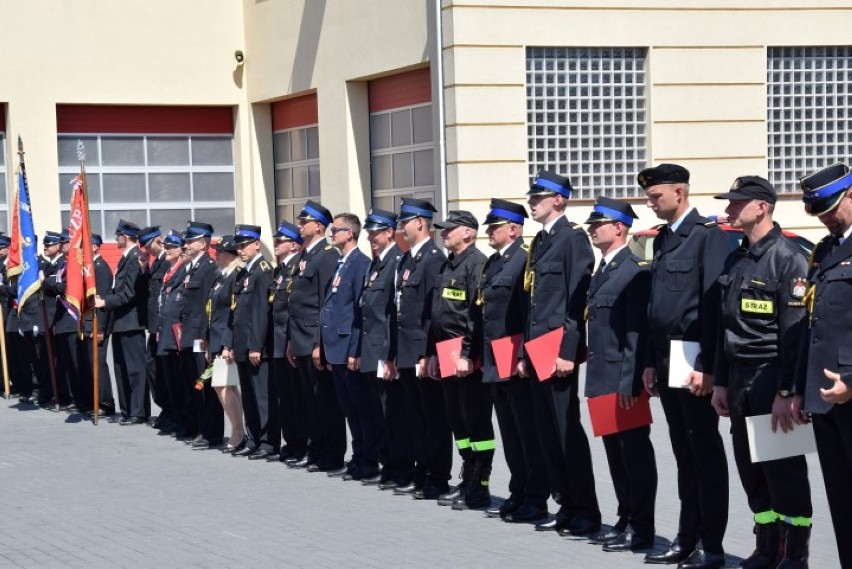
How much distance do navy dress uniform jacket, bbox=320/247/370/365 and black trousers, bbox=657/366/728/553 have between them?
160 inches

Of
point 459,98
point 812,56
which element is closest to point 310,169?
point 459,98

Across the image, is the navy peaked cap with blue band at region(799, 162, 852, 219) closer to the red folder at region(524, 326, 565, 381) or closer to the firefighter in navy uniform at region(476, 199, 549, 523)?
the red folder at region(524, 326, 565, 381)

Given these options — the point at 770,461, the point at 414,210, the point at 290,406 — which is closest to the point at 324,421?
the point at 290,406

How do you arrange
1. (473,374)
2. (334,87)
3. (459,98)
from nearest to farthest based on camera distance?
(473,374) < (459,98) < (334,87)

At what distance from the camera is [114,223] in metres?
29.1

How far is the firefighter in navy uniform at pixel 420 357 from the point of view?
11.1 metres

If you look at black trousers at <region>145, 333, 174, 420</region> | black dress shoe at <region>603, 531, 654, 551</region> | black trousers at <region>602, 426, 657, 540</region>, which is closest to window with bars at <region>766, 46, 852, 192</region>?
black trousers at <region>145, 333, 174, 420</region>

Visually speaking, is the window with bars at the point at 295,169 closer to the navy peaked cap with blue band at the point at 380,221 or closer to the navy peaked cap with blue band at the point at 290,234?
the navy peaked cap with blue band at the point at 290,234

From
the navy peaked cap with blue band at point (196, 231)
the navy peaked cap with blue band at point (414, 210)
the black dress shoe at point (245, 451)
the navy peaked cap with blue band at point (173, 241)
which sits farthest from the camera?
the navy peaked cap with blue band at point (173, 241)

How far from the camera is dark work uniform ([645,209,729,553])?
8273mm

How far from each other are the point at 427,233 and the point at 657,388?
3225 mm

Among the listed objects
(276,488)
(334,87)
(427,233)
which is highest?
(334,87)

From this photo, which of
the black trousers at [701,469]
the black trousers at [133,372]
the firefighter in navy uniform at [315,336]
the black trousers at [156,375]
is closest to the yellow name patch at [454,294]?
the firefighter in navy uniform at [315,336]

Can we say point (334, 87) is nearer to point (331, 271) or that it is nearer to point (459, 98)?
point (459, 98)
